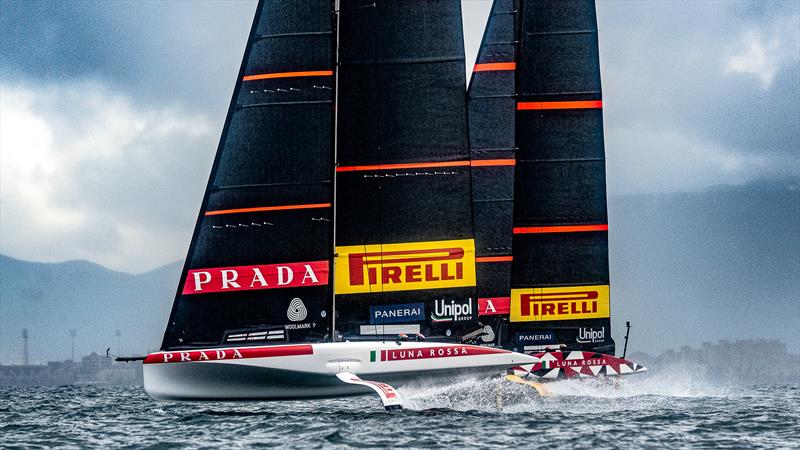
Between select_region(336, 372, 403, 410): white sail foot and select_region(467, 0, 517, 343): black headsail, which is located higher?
select_region(467, 0, 517, 343): black headsail

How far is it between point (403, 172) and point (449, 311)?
320 centimetres

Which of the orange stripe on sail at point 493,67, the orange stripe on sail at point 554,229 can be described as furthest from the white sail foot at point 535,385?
the orange stripe on sail at point 493,67

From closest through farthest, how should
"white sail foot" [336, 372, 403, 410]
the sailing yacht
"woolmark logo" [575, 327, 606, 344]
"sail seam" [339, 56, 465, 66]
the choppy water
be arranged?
the choppy water < "white sail foot" [336, 372, 403, 410] < the sailing yacht < "sail seam" [339, 56, 465, 66] < "woolmark logo" [575, 327, 606, 344]

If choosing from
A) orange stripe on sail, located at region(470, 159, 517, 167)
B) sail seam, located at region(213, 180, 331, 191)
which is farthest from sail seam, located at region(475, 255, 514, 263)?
sail seam, located at region(213, 180, 331, 191)

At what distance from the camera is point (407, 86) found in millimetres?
27500

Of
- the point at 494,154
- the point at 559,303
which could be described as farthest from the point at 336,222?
the point at 494,154

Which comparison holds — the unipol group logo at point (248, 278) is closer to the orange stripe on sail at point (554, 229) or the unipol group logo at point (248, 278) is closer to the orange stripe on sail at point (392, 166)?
the orange stripe on sail at point (392, 166)

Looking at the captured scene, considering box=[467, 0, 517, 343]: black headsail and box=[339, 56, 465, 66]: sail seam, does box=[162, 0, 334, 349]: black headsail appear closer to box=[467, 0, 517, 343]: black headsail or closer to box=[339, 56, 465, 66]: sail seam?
box=[339, 56, 465, 66]: sail seam

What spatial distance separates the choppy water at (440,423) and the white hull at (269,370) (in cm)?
58

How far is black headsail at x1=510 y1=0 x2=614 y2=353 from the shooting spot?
33.9m

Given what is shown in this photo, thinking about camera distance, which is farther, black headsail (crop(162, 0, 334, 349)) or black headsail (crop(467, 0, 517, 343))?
black headsail (crop(467, 0, 517, 343))

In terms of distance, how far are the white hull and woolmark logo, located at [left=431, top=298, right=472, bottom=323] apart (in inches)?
59.1

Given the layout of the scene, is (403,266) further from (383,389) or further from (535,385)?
(535,385)

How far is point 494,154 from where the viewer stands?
117 feet
